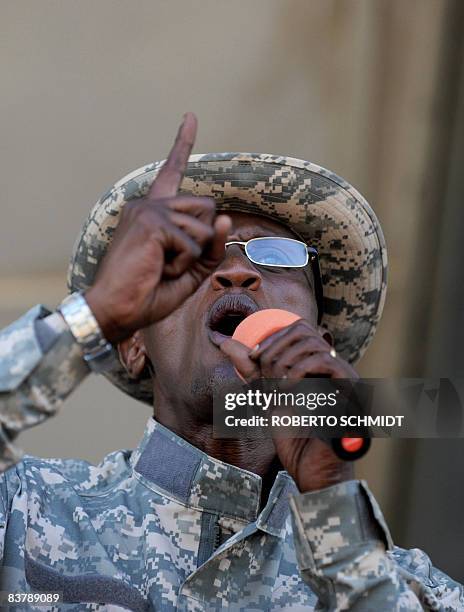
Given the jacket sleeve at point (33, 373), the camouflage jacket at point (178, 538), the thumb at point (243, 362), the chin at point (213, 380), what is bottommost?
the camouflage jacket at point (178, 538)

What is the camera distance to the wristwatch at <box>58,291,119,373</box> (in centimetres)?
152

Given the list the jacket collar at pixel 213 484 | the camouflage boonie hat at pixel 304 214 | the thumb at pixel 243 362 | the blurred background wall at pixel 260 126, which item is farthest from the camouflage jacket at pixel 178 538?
the blurred background wall at pixel 260 126

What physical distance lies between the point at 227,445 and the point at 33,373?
84 centimetres

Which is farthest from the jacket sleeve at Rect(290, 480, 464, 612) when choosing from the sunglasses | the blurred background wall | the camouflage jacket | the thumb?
the blurred background wall

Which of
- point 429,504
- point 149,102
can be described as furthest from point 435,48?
point 429,504

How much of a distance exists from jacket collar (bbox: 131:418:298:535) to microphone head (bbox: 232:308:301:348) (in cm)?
39

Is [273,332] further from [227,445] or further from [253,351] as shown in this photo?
[227,445]

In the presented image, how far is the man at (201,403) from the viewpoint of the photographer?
1.53m

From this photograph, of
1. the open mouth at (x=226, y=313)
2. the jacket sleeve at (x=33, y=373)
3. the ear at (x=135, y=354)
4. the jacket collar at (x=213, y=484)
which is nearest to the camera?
the jacket sleeve at (x=33, y=373)

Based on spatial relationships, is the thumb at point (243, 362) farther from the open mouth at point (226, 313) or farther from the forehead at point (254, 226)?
the forehead at point (254, 226)

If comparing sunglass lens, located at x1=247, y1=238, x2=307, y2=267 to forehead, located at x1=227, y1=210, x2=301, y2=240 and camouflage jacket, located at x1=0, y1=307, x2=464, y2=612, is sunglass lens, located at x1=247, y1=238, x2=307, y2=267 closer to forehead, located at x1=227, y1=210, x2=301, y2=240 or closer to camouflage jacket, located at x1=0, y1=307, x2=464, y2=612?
forehead, located at x1=227, y1=210, x2=301, y2=240

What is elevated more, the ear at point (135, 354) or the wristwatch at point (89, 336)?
the wristwatch at point (89, 336)

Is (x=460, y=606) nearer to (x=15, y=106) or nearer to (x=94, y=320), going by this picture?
(x=94, y=320)

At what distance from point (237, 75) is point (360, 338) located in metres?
1.25
